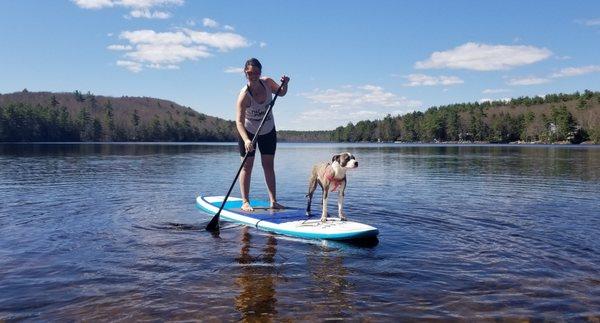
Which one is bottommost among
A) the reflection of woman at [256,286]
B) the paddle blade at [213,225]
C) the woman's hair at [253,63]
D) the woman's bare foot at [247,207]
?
the reflection of woman at [256,286]

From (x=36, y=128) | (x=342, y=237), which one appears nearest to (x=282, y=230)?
(x=342, y=237)

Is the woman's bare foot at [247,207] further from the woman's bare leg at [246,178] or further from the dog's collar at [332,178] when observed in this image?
the dog's collar at [332,178]

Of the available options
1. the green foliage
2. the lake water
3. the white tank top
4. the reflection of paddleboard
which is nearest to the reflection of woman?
the lake water

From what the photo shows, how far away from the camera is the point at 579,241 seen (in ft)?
29.4

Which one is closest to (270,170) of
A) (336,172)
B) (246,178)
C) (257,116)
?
(246,178)

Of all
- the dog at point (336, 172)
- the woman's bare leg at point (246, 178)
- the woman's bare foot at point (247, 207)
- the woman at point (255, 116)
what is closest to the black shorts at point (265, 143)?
the woman at point (255, 116)

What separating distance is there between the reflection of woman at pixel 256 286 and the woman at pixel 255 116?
10.8ft

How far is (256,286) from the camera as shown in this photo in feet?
20.1

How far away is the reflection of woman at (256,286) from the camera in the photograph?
5.28 meters

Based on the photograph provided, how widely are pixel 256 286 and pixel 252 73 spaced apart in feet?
19.6

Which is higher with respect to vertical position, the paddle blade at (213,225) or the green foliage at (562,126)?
the green foliage at (562,126)

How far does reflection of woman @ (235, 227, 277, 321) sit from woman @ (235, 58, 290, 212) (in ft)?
10.8

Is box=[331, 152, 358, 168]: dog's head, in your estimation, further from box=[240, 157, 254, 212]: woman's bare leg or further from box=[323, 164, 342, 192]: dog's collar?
box=[240, 157, 254, 212]: woman's bare leg

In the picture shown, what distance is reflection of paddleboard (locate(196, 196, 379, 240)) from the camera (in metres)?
8.61
